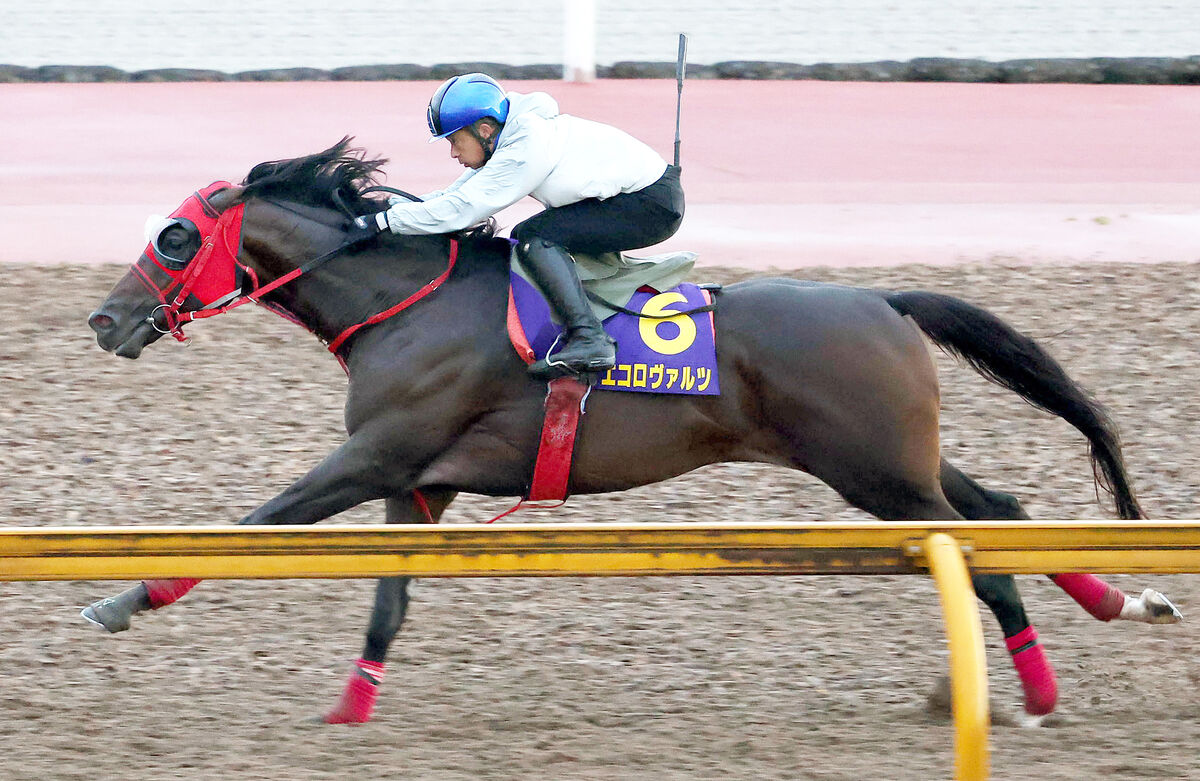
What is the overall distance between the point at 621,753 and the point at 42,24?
13.3 metres

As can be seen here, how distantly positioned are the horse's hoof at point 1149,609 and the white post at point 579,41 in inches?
431

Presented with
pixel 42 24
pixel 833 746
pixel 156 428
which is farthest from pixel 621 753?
pixel 42 24

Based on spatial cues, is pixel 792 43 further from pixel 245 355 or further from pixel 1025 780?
pixel 1025 780

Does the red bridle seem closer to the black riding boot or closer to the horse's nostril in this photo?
the horse's nostril

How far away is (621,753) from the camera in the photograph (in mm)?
4227

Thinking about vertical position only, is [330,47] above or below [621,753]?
above

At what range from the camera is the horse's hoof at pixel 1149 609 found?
4.96m

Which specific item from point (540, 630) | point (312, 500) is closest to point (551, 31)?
point (540, 630)

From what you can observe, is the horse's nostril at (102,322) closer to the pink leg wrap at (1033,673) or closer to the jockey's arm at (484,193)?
the jockey's arm at (484,193)

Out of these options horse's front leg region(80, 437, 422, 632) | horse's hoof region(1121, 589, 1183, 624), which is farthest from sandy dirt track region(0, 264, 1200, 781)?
horse's front leg region(80, 437, 422, 632)

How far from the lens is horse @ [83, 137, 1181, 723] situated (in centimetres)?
466

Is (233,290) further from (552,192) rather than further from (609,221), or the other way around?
(609,221)

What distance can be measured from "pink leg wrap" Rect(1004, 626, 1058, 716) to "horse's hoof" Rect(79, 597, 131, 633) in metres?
2.77

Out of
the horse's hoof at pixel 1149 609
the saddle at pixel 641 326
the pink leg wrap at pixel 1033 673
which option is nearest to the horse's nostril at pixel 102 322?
the saddle at pixel 641 326
